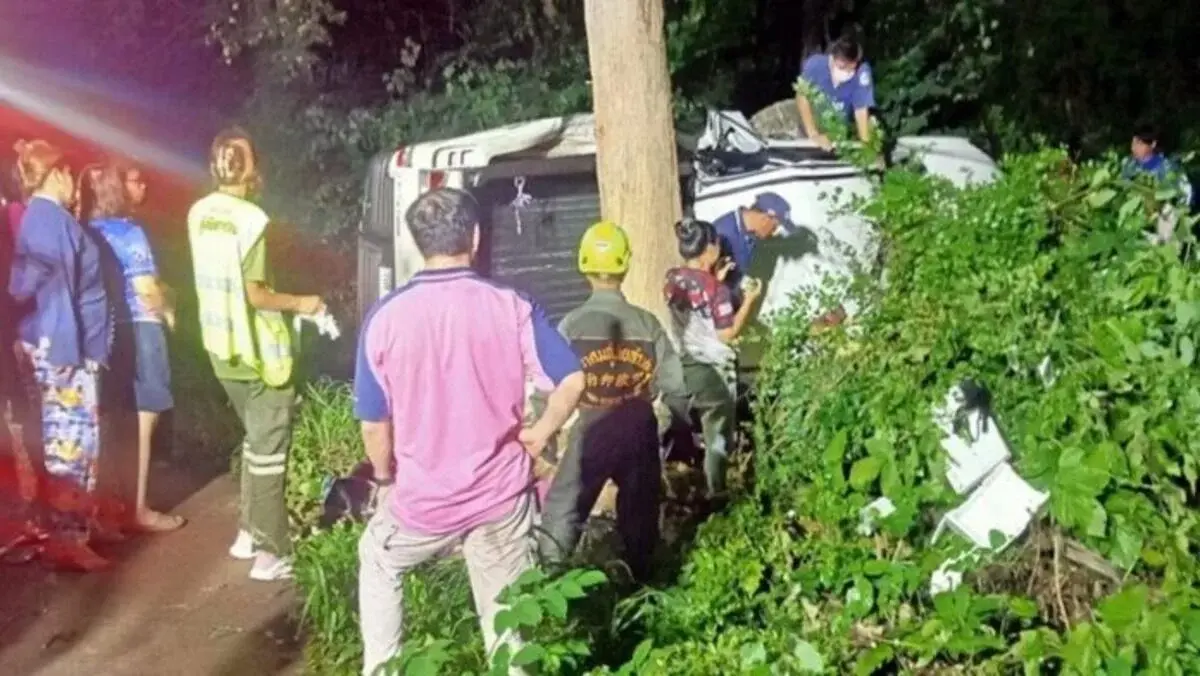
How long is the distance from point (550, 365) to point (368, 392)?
0.54 metres

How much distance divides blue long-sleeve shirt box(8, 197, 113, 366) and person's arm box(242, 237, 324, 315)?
0.85 m

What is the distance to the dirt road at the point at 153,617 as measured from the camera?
6465 millimetres

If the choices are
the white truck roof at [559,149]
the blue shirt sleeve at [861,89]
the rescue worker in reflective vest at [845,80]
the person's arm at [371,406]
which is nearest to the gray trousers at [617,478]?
the person's arm at [371,406]

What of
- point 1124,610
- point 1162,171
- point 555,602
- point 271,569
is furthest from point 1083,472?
point 1162,171

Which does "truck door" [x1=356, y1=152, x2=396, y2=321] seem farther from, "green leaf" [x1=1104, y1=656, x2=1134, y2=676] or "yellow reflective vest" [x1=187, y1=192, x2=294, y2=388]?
"green leaf" [x1=1104, y1=656, x2=1134, y2=676]

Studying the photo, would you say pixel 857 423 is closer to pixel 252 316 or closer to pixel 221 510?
pixel 252 316

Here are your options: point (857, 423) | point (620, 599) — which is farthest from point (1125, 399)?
point (620, 599)

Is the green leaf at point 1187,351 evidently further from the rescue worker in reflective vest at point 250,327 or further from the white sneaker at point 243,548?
the white sneaker at point 243,548

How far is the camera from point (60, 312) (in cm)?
732

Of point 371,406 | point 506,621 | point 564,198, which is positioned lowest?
point 506,621

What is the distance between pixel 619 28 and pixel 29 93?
742 centimetres

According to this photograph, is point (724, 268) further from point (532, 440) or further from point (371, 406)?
point (371, 406)

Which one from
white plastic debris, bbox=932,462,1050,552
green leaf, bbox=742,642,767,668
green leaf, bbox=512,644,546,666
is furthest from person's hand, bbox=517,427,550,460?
white plastic debris, bbox=932,462,1050,552

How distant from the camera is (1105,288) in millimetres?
6352
